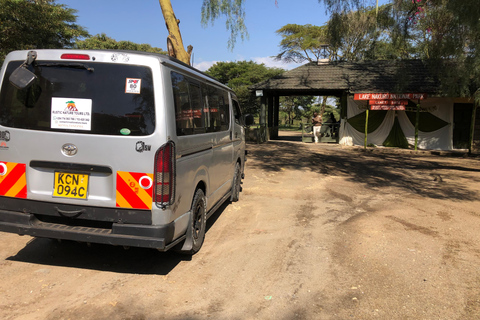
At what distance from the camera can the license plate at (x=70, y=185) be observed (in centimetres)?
340

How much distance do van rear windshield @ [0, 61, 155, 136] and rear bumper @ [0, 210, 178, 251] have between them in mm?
911

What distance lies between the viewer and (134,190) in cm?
332

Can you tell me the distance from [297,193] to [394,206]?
205cm

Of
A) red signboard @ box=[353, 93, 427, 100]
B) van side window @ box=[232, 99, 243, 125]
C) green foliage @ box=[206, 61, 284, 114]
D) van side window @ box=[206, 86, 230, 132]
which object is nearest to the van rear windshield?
van side window @ box=[206, 86, 230, 132]

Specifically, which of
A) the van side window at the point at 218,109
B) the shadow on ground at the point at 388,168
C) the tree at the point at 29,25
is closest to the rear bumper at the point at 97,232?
the van side window at the point at 218,109

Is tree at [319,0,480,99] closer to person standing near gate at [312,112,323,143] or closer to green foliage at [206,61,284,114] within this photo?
person standing near gate at [312,112,323,143]

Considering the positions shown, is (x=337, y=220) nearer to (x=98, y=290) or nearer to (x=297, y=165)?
(x=98, y=290)

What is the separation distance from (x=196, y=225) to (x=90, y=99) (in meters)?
1.95

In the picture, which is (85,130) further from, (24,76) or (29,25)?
(29,25)

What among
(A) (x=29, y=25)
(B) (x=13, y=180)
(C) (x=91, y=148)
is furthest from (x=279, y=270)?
(A) (x=29, y=25)

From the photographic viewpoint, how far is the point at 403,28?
12289mm

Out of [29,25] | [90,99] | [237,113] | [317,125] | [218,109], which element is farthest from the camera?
[317,125]

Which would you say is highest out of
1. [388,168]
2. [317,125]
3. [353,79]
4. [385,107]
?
[353,79]

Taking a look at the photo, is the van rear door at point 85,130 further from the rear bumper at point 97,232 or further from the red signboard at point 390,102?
the red signboard at point 390,102
